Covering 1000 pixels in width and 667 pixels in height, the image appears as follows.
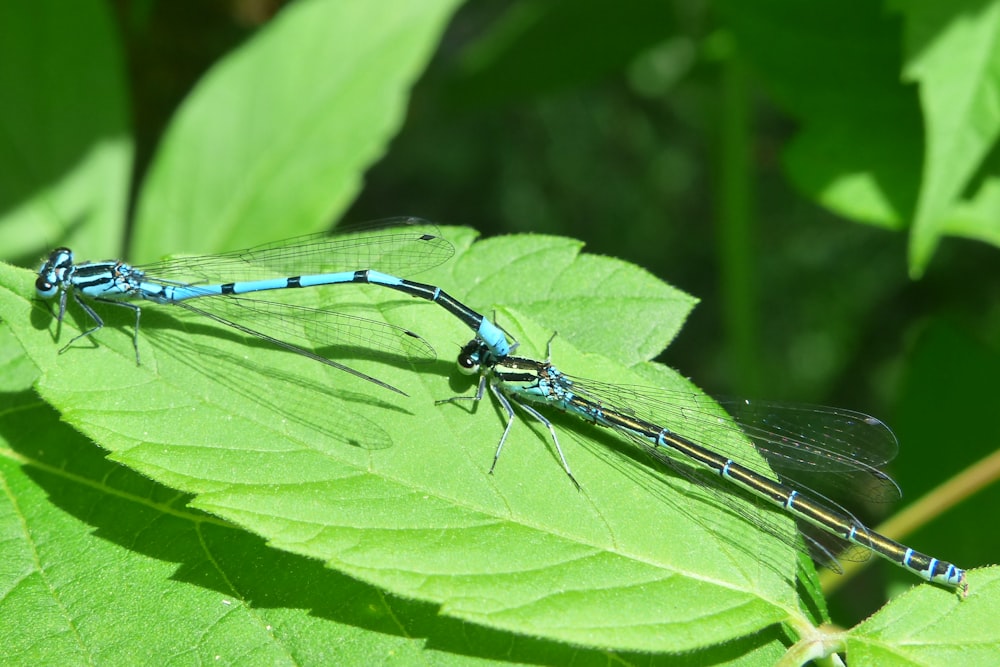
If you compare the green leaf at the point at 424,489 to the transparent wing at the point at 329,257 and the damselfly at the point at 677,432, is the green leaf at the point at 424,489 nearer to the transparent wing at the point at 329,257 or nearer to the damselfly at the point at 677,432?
the damselfly at the point at 677,432

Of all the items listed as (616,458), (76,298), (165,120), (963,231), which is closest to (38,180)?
(165,120)

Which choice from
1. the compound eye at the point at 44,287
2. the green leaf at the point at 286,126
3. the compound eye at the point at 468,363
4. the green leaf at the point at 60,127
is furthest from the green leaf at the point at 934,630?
the green leaf at the point at 60,127

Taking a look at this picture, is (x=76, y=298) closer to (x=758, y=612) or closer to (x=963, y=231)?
(x=758, y=612)

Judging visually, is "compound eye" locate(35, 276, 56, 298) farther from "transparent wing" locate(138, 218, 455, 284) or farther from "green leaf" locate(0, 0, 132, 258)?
Answer: "green leaf" locate(0, 0, 132, 258)

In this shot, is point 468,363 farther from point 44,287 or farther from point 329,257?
point 44,287

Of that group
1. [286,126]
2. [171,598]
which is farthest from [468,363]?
[286,126]
